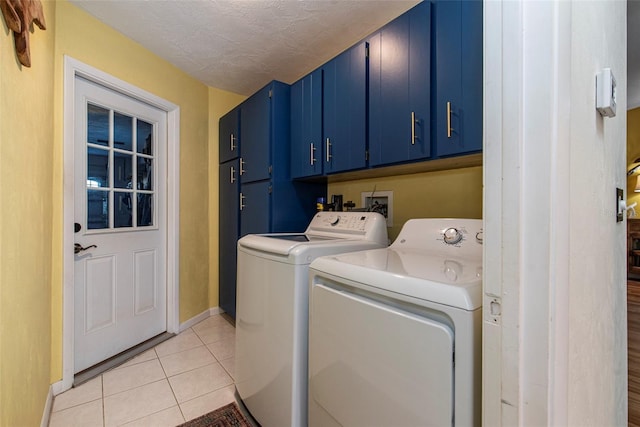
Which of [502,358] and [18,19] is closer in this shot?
[502,358]

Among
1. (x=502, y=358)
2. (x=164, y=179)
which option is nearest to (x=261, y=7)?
(x=164, y=179)

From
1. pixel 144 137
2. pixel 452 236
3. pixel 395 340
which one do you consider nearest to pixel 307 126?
pixel 452 236

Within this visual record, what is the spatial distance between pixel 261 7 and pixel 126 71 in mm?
1189

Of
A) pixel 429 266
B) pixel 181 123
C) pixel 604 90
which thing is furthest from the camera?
pixel 181 123

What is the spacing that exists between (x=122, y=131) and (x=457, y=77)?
2.38 meters

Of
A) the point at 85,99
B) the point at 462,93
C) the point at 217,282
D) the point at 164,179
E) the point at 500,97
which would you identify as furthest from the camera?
the point at 217,282

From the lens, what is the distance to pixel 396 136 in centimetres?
155

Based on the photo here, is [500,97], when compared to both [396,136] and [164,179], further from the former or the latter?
[164,179]

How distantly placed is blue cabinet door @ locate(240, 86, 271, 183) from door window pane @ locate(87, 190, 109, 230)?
41.4 inches

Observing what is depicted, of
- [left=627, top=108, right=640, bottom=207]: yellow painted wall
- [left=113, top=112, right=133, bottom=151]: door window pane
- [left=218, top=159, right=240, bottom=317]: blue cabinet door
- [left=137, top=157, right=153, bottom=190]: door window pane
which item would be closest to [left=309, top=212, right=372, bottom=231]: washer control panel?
[left=218, top=159, right=240, bottom=317]: blue cabinet door

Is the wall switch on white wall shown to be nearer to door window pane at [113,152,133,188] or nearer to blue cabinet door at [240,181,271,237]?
blue cabinet door at [240,181,271,237]

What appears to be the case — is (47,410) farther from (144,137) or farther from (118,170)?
(144,137)

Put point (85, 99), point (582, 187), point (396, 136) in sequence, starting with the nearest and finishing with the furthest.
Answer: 1. point (582, 187)
2. point (396, 136)
3. point (85, 99)

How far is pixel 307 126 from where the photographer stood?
2.12 m
